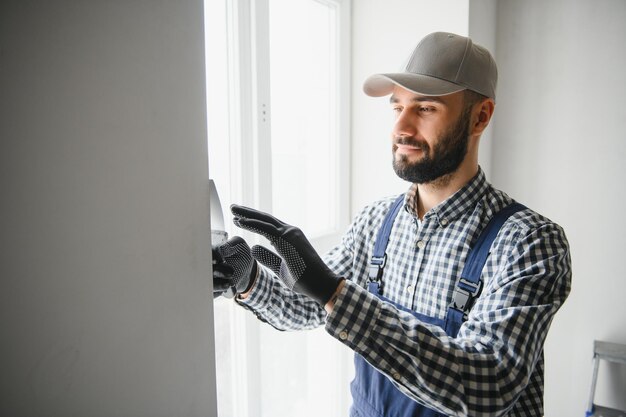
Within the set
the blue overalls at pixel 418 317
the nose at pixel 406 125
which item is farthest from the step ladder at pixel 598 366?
the nose at pixel 406 125

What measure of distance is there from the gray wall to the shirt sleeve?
0.29 m

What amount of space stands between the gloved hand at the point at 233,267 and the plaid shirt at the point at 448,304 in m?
0.05

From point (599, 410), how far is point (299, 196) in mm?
1440

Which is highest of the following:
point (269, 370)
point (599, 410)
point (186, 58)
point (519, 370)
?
point (186, 58)

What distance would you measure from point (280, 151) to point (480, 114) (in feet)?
1.99

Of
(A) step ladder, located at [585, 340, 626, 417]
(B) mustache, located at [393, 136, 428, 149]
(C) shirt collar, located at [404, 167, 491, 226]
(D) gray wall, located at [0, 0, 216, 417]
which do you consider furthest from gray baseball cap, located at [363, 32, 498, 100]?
(A) step ladder, located at [585, 340, 626, 417]

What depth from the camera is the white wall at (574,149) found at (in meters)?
1.59

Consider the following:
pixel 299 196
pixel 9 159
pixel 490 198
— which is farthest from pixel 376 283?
pixel 9 159

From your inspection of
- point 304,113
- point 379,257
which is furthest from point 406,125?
point 304,113

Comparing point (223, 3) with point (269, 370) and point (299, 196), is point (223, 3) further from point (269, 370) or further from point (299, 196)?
point (269, 370)

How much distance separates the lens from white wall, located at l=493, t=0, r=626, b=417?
1.59 meters

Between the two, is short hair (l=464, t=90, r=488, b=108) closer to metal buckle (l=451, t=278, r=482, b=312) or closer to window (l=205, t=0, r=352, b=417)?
metal buckle (l=451, t=278, r=482, b=312)

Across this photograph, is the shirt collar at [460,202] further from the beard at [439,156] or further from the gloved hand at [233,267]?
the gloved hand at [233,267]

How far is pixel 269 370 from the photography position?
4.39 feet
